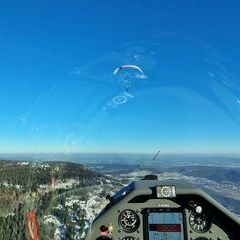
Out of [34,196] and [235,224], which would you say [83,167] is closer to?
[34,196]

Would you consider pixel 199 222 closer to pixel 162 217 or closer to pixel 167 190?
pixel 162 217

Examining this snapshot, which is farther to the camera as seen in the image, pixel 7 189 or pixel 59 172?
pixel 7 189

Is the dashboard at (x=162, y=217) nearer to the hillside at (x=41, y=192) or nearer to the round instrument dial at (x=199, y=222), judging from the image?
the round instrument dial at (x=199, y=222)

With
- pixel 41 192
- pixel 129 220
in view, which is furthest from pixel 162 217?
pixel 41 192

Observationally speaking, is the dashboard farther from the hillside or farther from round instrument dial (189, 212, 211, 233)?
the hillside

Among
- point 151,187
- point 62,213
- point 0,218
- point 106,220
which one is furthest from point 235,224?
point 0,218

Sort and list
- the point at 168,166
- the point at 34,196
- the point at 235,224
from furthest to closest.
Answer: the point at 168,166 < the point at 34,196 < the point at 235,224
